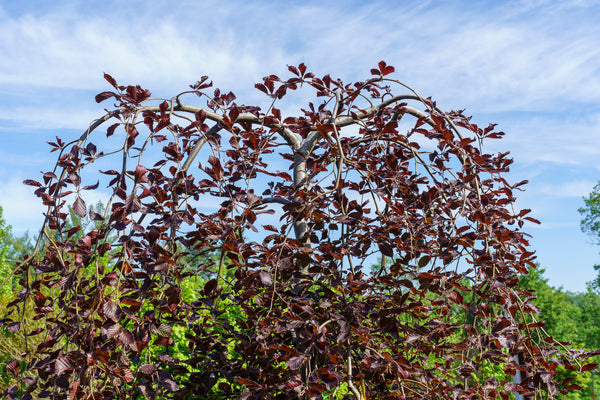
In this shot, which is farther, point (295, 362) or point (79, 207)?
point (79, 207)

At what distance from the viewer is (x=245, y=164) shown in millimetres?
2219

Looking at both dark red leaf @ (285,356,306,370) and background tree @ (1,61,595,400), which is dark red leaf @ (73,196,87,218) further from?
dark red leaf @ (285,356,306,370)

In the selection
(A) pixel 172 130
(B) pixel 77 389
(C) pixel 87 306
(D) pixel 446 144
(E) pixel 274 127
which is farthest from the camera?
(E) pixel 274 127

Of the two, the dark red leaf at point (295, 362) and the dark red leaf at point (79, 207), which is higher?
the dark red leaf at point (79, 207)

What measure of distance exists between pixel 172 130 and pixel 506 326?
1.60m

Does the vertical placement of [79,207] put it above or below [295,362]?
above

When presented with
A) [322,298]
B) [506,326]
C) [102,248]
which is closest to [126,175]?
[102,248]

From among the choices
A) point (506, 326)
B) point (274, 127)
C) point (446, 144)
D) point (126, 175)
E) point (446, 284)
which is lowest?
point (506, 326)

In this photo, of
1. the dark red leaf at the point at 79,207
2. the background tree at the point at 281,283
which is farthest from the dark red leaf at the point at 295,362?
the dark red leaf at the point at 79,207

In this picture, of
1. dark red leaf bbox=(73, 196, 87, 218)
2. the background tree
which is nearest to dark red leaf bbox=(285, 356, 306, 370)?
the background tree

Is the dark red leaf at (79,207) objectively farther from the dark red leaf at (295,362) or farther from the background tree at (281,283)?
the dark red leaf at (295,362)

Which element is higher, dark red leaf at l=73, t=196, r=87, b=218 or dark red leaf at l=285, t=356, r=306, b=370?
dark red leaf at l=73, t=196, r=87, b=218

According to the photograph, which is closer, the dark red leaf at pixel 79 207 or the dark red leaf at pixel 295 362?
the dark red leaf at pixel 295 362

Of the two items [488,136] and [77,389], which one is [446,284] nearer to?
[488,136]
